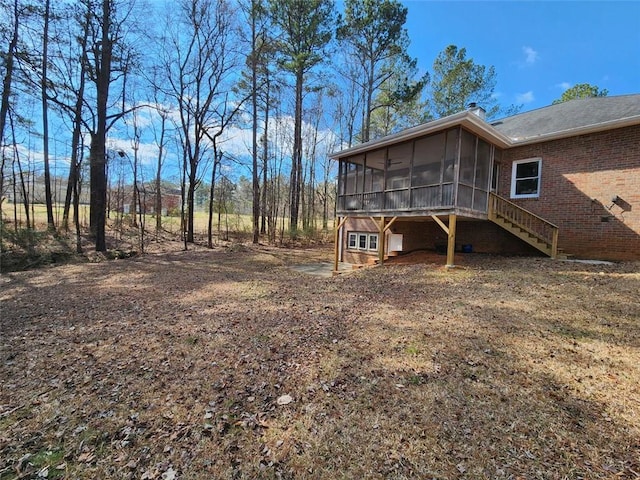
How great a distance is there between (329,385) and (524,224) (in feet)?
32.4

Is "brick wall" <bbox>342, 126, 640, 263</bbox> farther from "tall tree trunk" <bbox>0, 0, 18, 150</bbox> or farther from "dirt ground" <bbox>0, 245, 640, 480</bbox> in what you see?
"tall tree trunk" <bbox>0, 0, 18, 150</bbox>

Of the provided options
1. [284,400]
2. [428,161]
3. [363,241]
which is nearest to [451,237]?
[428,161]

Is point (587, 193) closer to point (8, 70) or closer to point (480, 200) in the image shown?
point (480, 200)

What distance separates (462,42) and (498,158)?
43.5 feet

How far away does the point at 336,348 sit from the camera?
3.89 meters

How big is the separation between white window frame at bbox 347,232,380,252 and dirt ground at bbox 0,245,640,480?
7.47 meters

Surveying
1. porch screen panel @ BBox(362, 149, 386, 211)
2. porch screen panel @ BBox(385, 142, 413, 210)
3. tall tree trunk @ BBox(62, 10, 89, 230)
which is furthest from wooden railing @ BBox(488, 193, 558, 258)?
tall tree trunk @ BBox(62, 10, 89, 230)

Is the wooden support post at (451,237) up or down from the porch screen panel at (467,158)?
down

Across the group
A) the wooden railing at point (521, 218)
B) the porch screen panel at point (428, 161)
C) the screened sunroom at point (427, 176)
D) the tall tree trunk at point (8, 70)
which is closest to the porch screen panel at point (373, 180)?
the screened sunroom at point (427, 176)

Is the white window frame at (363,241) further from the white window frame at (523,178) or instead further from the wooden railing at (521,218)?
the white window frame at (523,178)

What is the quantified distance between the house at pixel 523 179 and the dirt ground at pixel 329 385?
11.8ft

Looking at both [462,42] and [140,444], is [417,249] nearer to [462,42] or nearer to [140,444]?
[140,444]

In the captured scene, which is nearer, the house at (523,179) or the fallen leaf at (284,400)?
the fallen leaf at (284,400)

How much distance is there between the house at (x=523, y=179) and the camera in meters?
8.40
